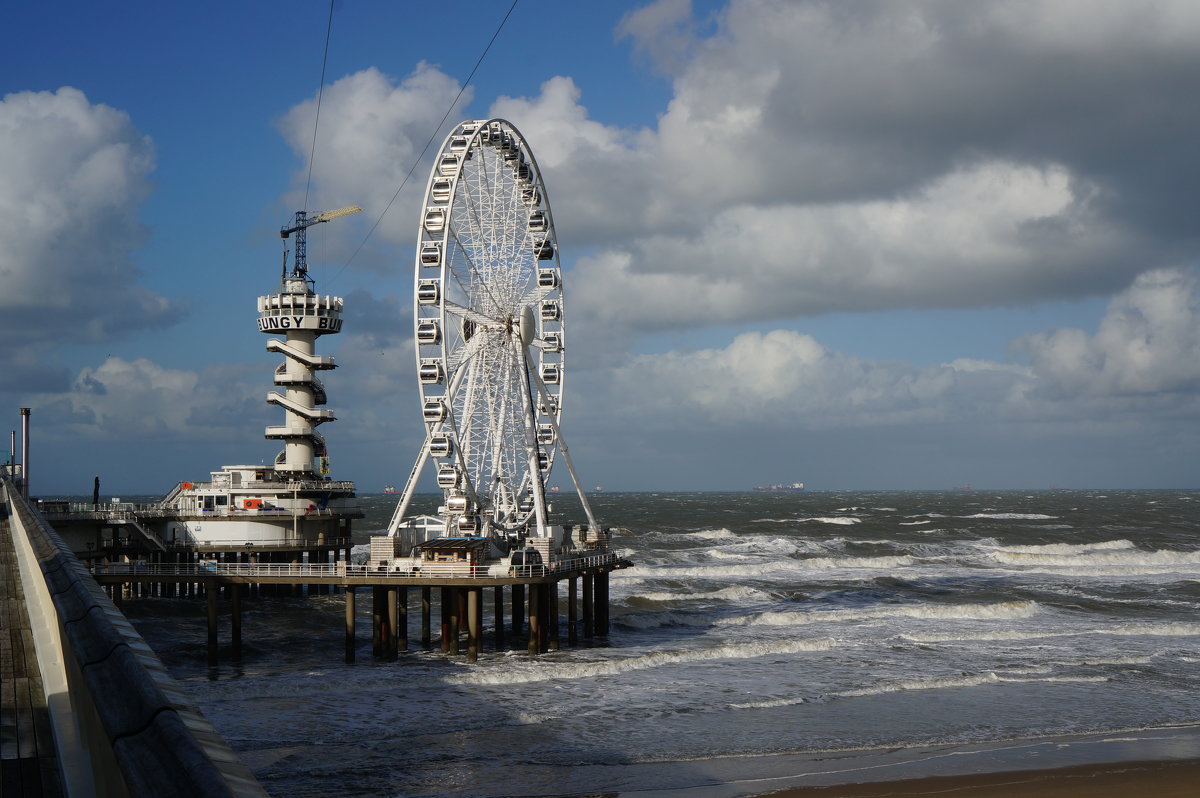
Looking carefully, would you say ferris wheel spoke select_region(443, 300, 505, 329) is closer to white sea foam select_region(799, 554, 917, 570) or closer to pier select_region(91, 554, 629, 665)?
pier select_region(91, 554, 629, 665)

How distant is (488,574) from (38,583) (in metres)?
23.3

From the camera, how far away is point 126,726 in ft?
16.9

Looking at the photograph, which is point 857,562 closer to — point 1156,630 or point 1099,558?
point 1099,558

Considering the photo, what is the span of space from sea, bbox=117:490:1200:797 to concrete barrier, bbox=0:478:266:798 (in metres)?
15.0

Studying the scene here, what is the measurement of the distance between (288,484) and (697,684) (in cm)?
3078

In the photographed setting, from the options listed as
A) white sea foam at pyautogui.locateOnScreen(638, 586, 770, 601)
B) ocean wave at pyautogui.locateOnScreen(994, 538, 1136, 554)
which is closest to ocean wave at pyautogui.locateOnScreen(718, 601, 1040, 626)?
white sea foam at pyautogui.locateOnScreen(638, 586, 770, 601)

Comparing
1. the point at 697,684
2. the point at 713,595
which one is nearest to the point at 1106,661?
the point at 697,684

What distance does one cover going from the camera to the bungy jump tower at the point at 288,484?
53156 millimetres

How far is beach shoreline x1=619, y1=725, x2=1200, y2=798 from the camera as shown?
20906 mm

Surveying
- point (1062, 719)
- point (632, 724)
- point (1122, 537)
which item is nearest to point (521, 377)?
point (632, 724)

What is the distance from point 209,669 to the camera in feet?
121

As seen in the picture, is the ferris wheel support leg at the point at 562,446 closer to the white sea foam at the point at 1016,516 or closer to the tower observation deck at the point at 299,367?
the tower observation deck at the point at 299,367

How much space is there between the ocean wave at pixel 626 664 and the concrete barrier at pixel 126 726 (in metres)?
25.2

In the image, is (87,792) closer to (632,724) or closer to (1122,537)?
(632,724)
